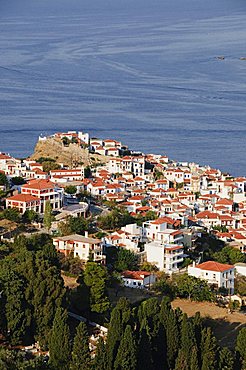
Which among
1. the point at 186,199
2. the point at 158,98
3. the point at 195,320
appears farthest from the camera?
the point at 158,98

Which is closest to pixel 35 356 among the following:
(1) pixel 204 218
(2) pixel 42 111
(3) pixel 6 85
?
(1) pixel 204 218

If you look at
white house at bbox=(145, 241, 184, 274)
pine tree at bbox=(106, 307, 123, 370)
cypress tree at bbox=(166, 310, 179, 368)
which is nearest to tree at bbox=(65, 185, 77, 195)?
white house at bbox=(145, 241, 184, 274)

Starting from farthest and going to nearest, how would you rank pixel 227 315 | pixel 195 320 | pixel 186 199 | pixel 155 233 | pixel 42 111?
pixel 42 111
pixel 186 199
pixel 155 233
pixel 227 315
pixel 195 320

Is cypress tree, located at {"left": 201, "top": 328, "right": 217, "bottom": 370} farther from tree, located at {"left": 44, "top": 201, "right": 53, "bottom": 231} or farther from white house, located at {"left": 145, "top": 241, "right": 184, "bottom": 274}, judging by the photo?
tree, located at {"left": 44, "top": 201, "right": 53, "bottom": 231}

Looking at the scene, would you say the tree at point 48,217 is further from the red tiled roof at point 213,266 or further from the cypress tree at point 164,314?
the cypress tree at point 164,314

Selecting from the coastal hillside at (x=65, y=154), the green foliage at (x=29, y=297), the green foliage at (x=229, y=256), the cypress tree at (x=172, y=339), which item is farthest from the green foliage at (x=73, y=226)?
the coastal hillside at (x=65, y=154)

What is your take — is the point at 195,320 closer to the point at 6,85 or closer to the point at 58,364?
the point at 58,364
